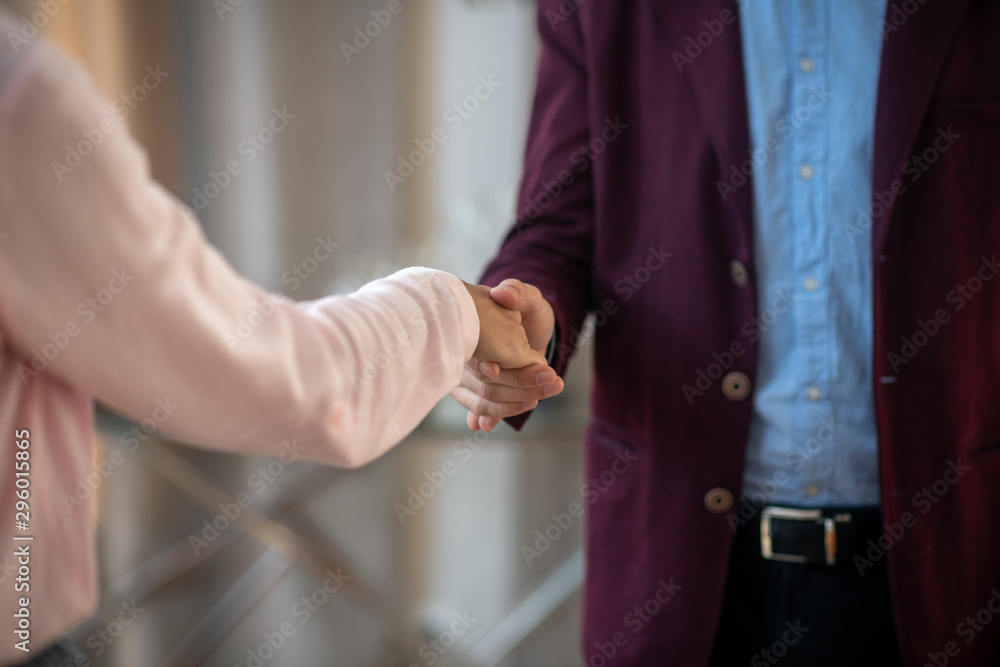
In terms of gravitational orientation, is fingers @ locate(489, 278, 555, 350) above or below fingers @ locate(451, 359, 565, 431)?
above

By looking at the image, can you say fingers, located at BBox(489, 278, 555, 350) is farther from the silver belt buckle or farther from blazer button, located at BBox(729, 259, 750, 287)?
the silver belt buckle

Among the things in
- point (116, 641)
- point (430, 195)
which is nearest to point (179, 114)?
point (430, 195)

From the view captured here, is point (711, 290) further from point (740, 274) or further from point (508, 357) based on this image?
point (508, 357)

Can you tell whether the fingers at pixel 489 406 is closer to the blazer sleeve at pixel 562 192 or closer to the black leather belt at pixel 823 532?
the blazer sleeve at pixel 562 192

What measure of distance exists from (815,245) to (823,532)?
0.30 metres

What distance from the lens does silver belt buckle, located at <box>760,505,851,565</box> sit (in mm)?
788

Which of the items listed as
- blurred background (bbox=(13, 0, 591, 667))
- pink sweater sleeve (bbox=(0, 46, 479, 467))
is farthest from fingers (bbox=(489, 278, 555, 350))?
blurred background (bbox=(13, 0, 591, 667))

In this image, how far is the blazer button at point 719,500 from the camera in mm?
807

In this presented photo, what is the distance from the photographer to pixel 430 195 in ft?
5.75

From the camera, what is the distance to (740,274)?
80 cm

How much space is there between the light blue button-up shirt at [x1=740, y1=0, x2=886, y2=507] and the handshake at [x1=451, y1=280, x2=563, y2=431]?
0.24 metres

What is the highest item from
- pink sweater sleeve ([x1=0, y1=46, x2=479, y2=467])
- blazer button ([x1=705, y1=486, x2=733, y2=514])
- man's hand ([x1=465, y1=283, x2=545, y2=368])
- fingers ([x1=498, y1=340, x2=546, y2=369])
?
pink sweater sleeve ([x1=0, y1=46, x2=479, y2=467])

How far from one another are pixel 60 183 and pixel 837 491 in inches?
29.6

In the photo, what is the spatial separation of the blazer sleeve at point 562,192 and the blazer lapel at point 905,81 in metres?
0.30
